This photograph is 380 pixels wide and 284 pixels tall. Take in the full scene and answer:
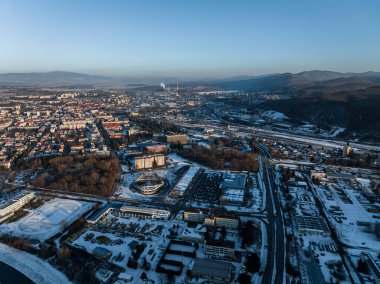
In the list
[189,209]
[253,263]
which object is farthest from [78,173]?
[253,263]

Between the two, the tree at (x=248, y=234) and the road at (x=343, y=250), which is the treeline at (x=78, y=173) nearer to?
the tree at (x=248, y=234)

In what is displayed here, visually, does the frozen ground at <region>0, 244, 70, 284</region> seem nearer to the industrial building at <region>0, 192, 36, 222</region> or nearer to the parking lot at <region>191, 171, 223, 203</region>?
the industrial building at <region>0, 192, 36, 222</region>

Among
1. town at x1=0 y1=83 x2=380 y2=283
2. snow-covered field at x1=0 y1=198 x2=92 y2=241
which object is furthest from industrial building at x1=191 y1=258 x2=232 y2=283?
snow-covered field at x1=0 y1=198 x2=92 y2=241

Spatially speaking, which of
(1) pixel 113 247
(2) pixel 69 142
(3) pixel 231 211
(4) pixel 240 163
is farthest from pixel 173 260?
(2) pixel 69 142

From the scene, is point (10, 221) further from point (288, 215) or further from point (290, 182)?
point (290, 182)

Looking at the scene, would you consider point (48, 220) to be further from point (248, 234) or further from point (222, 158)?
point (222, 158)

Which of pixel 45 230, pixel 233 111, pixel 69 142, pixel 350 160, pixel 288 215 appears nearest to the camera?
pixel 45 230
